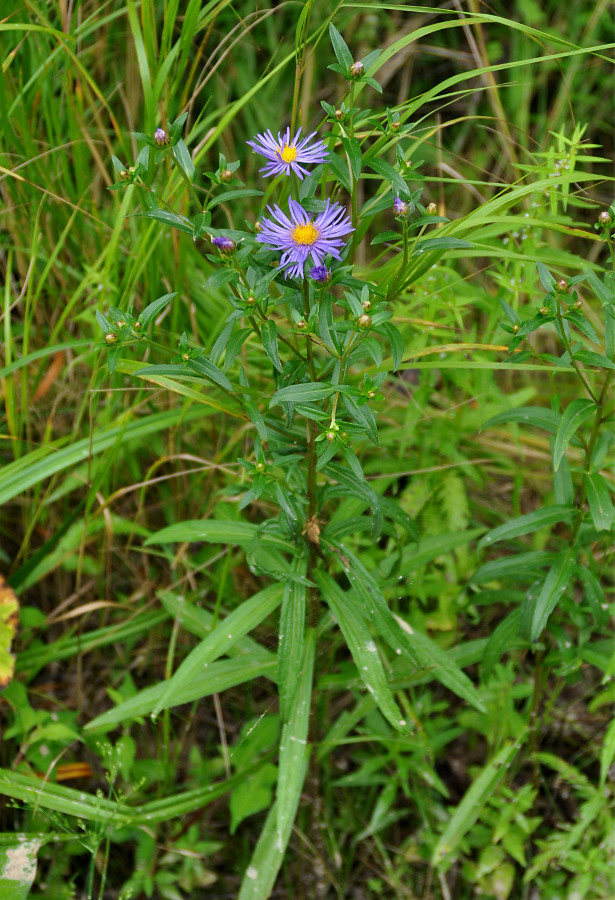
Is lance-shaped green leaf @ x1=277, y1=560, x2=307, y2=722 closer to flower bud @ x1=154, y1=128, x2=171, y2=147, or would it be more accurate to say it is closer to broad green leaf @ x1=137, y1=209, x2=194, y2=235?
broad green leaf @ x1=137, y1=209, x2=194, y2=235

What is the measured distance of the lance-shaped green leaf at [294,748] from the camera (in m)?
1.72

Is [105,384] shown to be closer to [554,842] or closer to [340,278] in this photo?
[340,278]

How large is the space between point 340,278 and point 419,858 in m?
1.70

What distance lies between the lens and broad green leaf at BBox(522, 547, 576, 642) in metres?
1.78

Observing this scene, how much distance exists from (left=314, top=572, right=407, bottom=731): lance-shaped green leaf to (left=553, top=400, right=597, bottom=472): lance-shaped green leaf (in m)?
0.53

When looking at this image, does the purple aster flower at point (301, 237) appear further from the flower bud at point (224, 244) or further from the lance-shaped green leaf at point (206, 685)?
the lance-shaped green leaf at point (206, 685)

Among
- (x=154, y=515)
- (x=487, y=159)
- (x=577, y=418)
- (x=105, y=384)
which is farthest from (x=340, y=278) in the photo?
(x=487, y=159)

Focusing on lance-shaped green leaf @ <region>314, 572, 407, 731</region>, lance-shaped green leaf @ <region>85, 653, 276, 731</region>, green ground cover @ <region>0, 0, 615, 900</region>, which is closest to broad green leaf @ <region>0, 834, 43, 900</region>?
green ground cover @ <region>0, 0, 615, 900</region>

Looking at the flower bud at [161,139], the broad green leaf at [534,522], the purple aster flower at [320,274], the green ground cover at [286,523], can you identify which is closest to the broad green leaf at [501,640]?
the green ground cover at [286,523]

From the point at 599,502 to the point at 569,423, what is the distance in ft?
0.62

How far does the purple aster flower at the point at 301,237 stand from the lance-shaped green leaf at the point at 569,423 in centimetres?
58

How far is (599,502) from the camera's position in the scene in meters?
1.71

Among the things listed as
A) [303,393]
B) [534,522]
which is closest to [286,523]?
[303,393]

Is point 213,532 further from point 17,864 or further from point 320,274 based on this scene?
point 17,864
